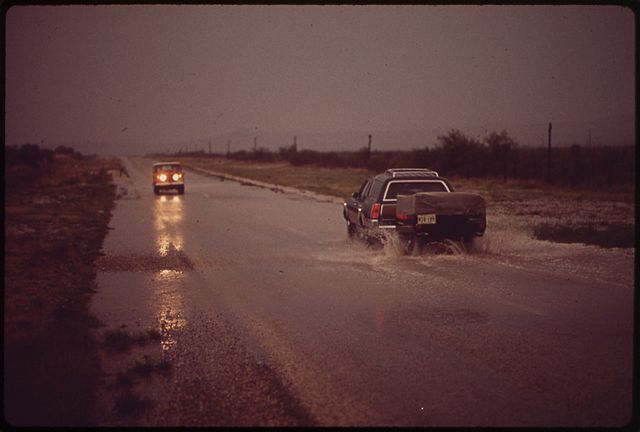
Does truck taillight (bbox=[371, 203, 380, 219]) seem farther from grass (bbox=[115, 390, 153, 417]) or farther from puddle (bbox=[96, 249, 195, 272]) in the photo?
grass (bbox=[115, 390, 153, 417])

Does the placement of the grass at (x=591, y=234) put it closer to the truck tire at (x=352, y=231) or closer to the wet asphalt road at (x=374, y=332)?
the wet asphalt road at (x=374, y=332)

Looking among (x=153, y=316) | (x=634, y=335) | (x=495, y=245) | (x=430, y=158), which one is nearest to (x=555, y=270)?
(x=495, y=245)

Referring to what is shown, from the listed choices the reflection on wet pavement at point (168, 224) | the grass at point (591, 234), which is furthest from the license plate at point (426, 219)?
the reflection on wet pavement at point (168, 224)

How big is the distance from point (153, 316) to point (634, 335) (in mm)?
5712

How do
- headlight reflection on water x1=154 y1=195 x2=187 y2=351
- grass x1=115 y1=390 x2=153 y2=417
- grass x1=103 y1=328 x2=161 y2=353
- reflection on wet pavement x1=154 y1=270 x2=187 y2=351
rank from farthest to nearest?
1. headlight reflection on water x1=154 y1=195 x2=187 y2=351
2. reflection on wet pavement x1=154 y1=270 x2=187 y2=351
3. grass x1=103 y1=328 x2=161 y2=353
4. grass x1=115 y1=390 x2=153 y2=417

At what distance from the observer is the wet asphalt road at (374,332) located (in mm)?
5457

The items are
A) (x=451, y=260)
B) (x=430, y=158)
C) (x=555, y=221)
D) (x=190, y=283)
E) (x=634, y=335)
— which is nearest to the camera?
(x=634, y=335)

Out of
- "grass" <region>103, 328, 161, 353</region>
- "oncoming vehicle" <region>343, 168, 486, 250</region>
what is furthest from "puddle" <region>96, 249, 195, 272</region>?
"grass" <region>103, 328, 161, 353</region>

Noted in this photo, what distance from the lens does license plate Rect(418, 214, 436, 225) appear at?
13.3 meters

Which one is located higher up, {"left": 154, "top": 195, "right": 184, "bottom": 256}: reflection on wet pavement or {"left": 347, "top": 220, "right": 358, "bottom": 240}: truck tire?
{"left": 347, "top": 220, "right": 358, "bottom": 240}: truck tire

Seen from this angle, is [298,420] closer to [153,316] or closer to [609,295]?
[153,316]

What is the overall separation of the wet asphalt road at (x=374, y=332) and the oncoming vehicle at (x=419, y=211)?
515mm

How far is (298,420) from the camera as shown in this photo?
5.19 metres

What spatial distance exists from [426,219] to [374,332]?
5720 mm
